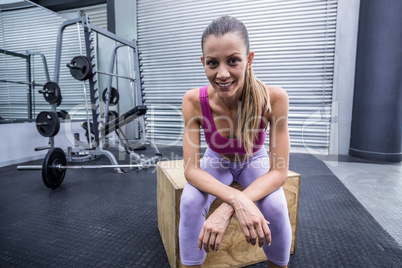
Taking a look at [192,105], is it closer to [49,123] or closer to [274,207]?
[274,207]

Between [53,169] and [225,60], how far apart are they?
72.6 inches

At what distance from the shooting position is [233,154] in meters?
0.95

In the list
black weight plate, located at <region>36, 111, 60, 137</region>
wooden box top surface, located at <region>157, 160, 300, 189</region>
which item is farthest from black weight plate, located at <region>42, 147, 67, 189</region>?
wooden box top surface, located at <region>157, 160, 300, 189</region>

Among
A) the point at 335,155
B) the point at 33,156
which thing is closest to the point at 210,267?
the point at 335,155

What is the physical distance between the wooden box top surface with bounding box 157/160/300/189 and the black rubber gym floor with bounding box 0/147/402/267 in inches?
14.7

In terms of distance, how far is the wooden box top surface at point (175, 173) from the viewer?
3.07 feet

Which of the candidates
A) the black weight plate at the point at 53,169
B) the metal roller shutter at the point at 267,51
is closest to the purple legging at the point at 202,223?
the black weight plate at the point at 53,169

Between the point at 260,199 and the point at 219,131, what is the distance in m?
0.29

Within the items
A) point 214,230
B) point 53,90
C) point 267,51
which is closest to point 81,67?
point 53,90

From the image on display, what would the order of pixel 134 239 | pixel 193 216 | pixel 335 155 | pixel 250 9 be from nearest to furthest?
pixel 193 216 < pixel 134 239 < pixel 335 155 < pixel 250 9

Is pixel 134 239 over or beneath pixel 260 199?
beneath

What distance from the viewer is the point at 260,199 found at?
759 mm

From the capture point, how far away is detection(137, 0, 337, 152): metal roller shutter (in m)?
3.12

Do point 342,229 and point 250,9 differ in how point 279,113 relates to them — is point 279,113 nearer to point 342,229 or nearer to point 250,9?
point 342,229
